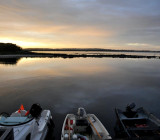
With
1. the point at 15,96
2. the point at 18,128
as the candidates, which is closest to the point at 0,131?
the point at 18,128

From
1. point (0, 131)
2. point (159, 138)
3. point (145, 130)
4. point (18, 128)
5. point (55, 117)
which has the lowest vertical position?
point (55, 117)

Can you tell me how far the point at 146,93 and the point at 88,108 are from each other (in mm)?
12446

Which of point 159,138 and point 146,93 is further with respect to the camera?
point 146,93

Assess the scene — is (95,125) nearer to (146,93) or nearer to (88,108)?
(88,108)

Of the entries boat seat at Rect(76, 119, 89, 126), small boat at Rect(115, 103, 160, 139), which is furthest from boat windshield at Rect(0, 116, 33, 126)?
small boat at Rect(115, 103, 160, 139)

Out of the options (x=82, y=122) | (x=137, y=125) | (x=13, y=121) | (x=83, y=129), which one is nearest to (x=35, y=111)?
(x=13, y=121)

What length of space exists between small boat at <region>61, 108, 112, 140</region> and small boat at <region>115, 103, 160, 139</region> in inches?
76.8

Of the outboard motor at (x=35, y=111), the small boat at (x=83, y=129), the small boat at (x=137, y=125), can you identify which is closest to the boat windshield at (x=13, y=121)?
the outboard motor at (x=35, y=111)

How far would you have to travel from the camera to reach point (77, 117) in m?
11.1

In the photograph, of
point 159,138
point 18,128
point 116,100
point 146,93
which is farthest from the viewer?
point 146,93

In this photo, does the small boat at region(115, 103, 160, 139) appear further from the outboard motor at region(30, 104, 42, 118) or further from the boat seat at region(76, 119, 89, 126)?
the outboard motor at region(30, 104, 42, 118)

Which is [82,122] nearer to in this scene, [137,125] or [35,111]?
[35,111]

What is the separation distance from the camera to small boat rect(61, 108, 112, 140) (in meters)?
8.68

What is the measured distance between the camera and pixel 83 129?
32.7ft
